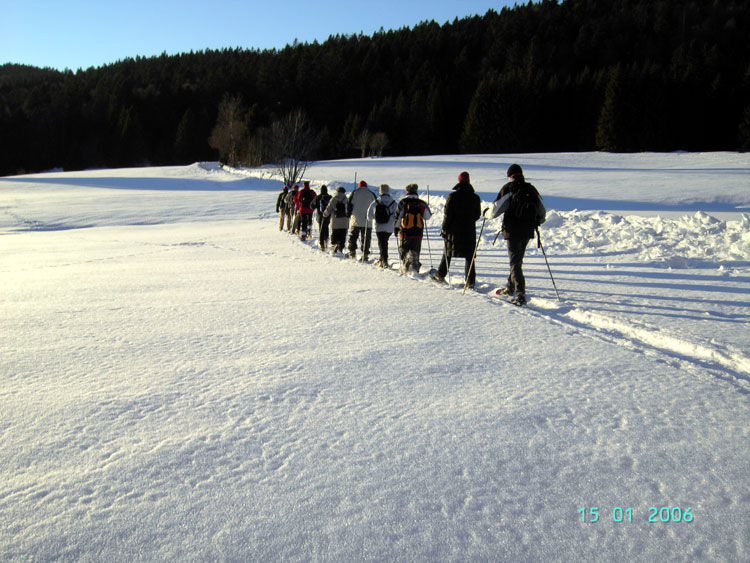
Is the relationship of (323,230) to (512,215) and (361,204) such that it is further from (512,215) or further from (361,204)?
(512,215)

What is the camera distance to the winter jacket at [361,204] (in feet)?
34.3

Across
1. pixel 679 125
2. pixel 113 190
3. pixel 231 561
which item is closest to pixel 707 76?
pixel 679 125

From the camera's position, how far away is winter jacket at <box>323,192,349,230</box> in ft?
36.9

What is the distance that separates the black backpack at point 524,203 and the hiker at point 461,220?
3.86 ft

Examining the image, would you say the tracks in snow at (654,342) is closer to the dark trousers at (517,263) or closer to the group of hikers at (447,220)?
the dark trousers at (517,263)

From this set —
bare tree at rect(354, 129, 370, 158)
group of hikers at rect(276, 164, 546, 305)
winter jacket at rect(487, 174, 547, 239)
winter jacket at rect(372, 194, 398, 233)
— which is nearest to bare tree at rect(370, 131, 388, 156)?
bare tree at rect(354, 129, 370, 158)

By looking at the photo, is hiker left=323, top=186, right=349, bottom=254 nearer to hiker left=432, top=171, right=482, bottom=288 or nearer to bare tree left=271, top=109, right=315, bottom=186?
hiker left=432, top=171, right=482, bottom=288

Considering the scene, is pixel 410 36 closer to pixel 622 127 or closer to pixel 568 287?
pixel 622 127

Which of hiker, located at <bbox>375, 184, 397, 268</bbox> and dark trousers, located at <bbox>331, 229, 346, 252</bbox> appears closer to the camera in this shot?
hiker, located at <bbox>375, 184, 397, 268</bbox>

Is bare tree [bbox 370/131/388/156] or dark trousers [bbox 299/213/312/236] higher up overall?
bare tree [bbox 370/131/388/156]

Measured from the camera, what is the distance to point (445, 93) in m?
74.4

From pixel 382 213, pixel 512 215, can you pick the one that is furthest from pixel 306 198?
pixel 512 215

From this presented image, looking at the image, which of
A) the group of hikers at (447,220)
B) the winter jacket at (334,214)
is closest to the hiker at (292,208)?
the group of hikers at (447,220)

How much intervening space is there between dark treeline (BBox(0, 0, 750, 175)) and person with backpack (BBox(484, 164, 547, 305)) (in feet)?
181
